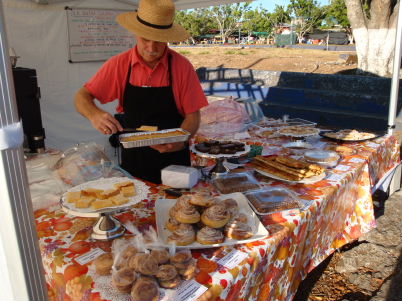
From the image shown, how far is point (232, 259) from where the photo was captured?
3.85 feet

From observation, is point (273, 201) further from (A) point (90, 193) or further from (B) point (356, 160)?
(B) point (356, 160)

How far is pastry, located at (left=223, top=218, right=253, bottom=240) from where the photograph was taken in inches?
49.3

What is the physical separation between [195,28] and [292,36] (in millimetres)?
23921

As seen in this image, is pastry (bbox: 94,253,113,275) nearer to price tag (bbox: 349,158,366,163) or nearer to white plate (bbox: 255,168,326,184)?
white plate (bbox: 255,168,326,184)

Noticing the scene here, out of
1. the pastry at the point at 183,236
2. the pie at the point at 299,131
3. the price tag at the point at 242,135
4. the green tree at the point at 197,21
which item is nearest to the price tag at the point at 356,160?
the pie at the point at 299,131

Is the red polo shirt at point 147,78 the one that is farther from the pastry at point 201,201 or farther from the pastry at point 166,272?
the pastry at point 166,272

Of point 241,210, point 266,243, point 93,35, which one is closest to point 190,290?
point 266,243

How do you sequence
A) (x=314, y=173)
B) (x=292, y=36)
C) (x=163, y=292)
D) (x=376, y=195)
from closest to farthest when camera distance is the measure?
(x=163, y=292)
(x=314, y=173)
(x=376, y=195)
(x=292, y=36)

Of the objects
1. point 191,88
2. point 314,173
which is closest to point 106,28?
point 191,88

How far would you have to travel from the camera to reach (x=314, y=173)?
1952 mm

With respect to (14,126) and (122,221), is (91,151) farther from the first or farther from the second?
(14,126)

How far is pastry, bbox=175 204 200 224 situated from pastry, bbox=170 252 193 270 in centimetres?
15

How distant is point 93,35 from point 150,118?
351cm

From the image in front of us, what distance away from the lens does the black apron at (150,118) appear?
2.15m
